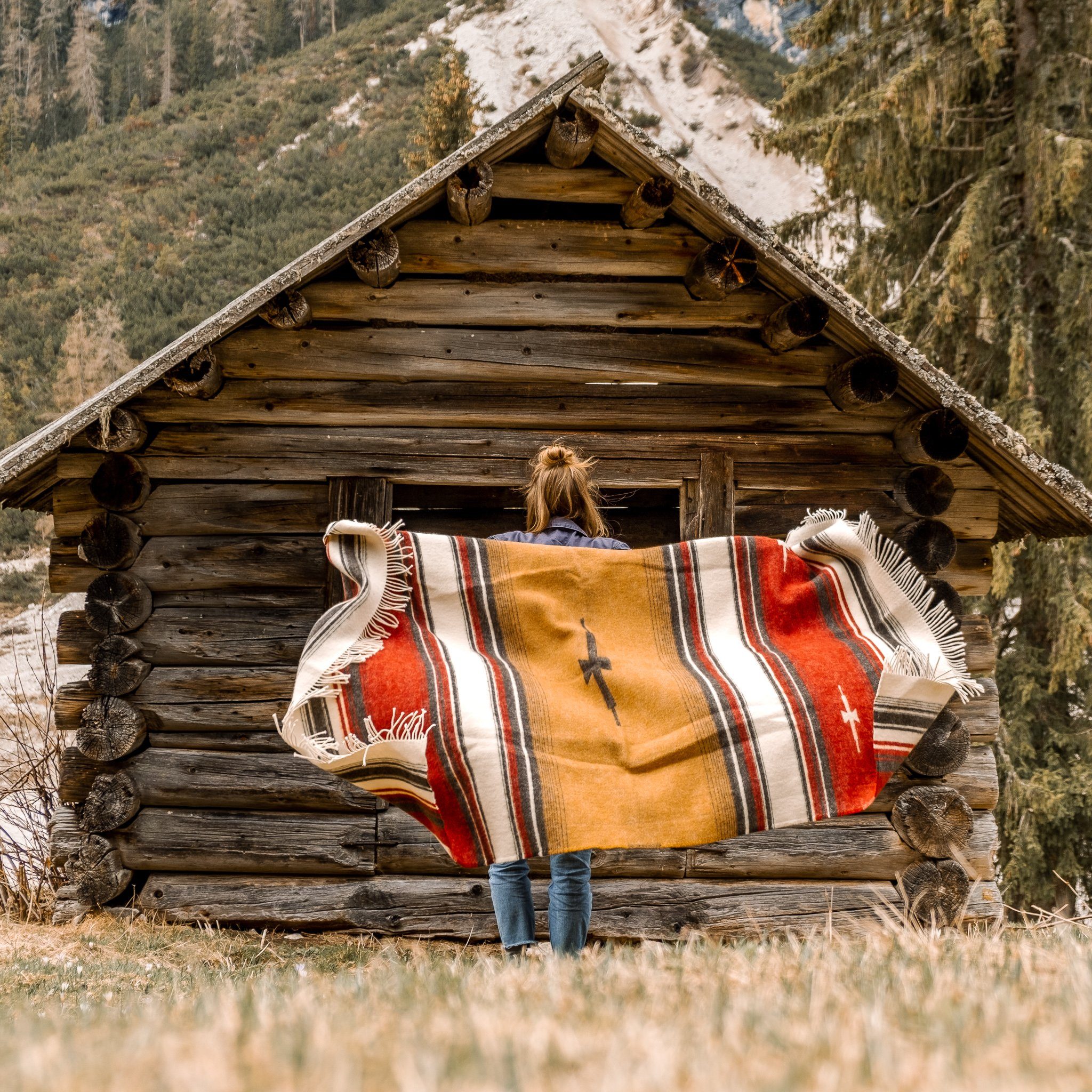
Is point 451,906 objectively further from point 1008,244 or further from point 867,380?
point 1008,244

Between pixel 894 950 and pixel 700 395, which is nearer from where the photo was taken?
pixel 894 950

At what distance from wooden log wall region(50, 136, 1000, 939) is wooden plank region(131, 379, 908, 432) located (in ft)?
0.05

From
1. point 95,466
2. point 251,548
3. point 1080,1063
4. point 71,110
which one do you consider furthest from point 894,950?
point 71,110

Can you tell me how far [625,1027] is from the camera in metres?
1.29

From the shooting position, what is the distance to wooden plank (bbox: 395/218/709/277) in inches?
205

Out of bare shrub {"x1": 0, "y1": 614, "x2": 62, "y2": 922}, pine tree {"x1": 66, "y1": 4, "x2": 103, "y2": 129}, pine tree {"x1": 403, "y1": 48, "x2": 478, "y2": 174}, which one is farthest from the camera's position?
pine tree {"x1": 66, "y1": 4, "x2": 103, "y2": 129}

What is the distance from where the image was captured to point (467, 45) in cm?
4634

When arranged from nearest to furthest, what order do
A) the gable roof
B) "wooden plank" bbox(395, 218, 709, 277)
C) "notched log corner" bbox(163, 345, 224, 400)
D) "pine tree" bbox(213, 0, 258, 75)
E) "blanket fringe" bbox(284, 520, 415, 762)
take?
"blanket fringe" bbox(284, 520, 415, 762) → the gable roof → "notched log corner" bbox(163, 345, 224, 400) → "wooden plank" bbox(395, 218, 709, 277) → "pine tree" bbox(213, 0, 258, 75)

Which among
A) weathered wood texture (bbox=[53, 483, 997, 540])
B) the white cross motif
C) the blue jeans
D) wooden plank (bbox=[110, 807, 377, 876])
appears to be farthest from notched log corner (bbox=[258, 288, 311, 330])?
the white cross motif

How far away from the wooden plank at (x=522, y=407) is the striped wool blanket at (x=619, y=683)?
1832 mm

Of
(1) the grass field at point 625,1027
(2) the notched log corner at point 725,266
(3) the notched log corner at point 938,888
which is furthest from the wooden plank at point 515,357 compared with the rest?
(1) the grass field at point 625,1027

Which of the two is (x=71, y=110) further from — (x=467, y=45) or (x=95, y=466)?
(x=95, y=466)

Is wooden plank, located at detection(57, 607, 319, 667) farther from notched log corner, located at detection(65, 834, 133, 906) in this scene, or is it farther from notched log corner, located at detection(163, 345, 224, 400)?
notched log corner, located at detection(163, 345, 224, 400)

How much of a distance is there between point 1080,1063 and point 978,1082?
7.4 inches
